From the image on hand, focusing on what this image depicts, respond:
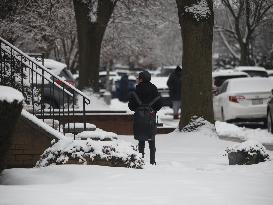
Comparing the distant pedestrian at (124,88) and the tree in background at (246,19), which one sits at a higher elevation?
the tree in background at (246,19)

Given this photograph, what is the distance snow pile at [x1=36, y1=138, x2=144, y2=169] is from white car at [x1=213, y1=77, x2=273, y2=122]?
10.7m

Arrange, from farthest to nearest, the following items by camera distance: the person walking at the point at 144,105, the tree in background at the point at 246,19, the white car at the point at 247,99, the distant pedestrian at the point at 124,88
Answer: the distant pedestrian at the point at 124,88 < the tree in background at the point at 246,19 < the white car at the point at 247,99 < the person walking at the point at 144,105

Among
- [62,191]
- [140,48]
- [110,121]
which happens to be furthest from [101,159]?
[140,48]

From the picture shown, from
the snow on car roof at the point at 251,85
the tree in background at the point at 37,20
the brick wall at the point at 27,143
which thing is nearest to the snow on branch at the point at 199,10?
the tree in background at the point at 37,20

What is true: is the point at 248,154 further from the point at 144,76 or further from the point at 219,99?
the point at 219,99

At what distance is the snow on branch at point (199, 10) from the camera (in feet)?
48.9

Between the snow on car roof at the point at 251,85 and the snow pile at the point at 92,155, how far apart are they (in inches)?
431

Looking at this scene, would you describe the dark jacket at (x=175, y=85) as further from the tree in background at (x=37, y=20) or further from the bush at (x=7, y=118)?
the bush at (x=7, y=118)

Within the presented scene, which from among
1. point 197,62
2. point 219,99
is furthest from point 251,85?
point 197,62

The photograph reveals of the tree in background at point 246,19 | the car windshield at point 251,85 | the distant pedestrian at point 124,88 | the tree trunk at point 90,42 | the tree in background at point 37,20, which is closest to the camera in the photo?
the tree in background at point 37,20

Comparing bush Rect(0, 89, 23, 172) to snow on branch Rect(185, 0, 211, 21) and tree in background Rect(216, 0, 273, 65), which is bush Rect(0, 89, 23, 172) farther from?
tree in background Rect(216, 0, 273, 65)

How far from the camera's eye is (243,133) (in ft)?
58.9

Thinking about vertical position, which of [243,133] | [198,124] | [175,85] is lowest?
[243,133]

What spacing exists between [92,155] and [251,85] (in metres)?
11.6
